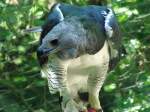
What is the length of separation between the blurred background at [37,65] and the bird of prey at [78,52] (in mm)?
530

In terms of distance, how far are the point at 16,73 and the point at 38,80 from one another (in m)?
0.12

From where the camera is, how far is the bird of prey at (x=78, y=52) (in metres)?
2.23

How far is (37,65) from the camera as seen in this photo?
10.7 feet

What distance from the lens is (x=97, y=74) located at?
2572mm

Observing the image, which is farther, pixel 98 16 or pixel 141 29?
pixel 141 29

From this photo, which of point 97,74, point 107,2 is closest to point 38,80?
point 107,2

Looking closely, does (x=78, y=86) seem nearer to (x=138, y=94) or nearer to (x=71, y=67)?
(x=71, y=67)

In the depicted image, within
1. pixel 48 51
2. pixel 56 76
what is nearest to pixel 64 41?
pixel 48 51

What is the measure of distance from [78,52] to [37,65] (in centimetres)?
102

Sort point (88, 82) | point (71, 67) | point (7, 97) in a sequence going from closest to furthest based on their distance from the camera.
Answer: point (71, 67) → point (88, 82) → point (7, 97)

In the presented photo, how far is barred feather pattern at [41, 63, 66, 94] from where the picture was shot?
238cm

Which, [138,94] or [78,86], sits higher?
[78,86]

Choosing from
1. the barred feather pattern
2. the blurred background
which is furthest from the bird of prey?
the blurred background

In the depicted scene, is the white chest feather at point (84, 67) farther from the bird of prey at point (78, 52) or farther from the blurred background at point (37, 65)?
the blurred background at point (37, 65)
